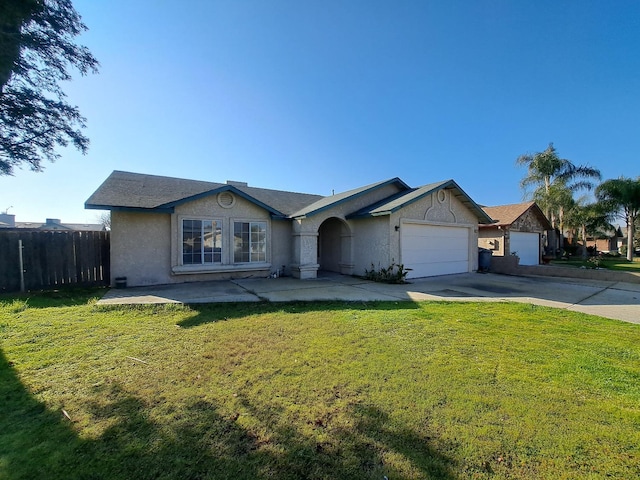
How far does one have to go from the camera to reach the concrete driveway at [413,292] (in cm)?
764

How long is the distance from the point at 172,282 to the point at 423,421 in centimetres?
1012

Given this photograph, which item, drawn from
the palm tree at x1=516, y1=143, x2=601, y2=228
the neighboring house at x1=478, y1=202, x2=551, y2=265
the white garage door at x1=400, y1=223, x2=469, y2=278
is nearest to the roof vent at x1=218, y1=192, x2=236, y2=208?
the white garage door at x1=400, y1=223, x2=469, y2=278

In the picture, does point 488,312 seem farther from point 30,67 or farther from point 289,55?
point 30,67

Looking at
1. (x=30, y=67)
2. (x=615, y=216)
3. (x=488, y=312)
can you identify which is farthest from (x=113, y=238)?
(x=615, y=216)

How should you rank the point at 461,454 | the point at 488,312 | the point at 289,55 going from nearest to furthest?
the point at 461,454, the point at 488,312, the point at 289,55

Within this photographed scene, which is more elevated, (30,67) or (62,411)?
(30,67)

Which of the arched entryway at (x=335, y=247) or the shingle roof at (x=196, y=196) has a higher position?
the shingle roof at (x=196, y=196)

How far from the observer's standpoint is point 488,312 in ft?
22.7

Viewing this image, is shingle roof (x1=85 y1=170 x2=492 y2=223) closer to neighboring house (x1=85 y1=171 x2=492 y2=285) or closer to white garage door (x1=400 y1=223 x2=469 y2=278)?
neighboring house (x1=85 y1=171 x2=492 y2=285)

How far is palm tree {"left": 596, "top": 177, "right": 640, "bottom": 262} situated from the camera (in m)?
23.1

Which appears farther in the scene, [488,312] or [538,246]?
[538,246]

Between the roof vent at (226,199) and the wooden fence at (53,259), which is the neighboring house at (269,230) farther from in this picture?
the wooden fence at (53,259)

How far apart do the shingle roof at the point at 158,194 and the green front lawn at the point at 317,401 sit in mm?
5039

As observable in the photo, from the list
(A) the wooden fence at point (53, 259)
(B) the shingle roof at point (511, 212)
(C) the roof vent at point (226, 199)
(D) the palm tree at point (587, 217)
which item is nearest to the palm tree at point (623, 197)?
(D) the palm tree at point (587, 217)
